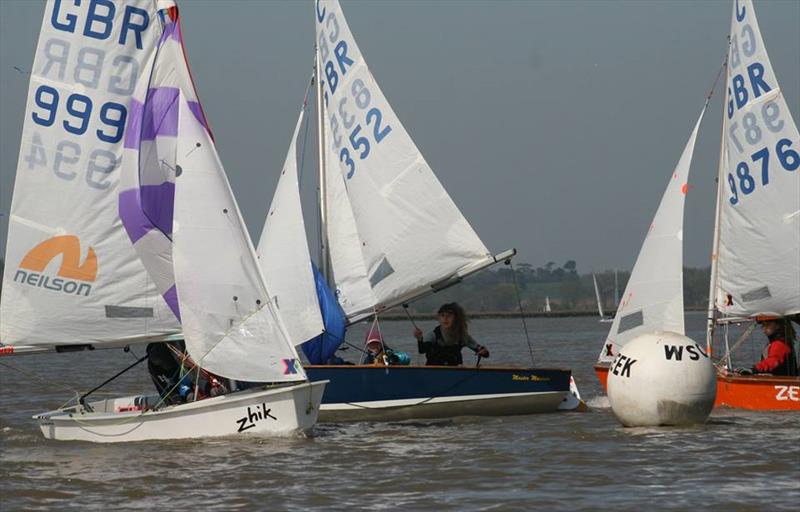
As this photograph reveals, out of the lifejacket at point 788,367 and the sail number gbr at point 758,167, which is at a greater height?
the sail number gbr at point 758,167

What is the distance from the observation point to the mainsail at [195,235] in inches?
610

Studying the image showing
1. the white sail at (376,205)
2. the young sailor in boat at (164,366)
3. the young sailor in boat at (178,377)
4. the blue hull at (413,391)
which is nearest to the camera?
the young sailor in boat at (178,377)

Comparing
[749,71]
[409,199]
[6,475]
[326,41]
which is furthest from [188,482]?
[749,71]

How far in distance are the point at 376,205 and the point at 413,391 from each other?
3221 millimetres

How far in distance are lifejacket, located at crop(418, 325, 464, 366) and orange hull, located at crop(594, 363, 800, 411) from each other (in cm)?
332

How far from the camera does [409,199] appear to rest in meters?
19.9

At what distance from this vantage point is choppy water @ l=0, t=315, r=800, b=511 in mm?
11664

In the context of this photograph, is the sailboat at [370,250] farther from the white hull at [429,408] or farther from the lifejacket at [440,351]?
the lifejacket at [440,351]

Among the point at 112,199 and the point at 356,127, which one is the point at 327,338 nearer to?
the point at 356,127

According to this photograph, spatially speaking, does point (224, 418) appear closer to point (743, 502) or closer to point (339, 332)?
point (339, 332)

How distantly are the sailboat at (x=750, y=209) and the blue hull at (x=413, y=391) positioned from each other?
98.6 inches

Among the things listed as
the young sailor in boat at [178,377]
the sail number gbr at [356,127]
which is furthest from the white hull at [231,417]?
the sail number gbr at [356,127]

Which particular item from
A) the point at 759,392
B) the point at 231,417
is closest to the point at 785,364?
the point at 759,392

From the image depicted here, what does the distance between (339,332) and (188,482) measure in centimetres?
637
